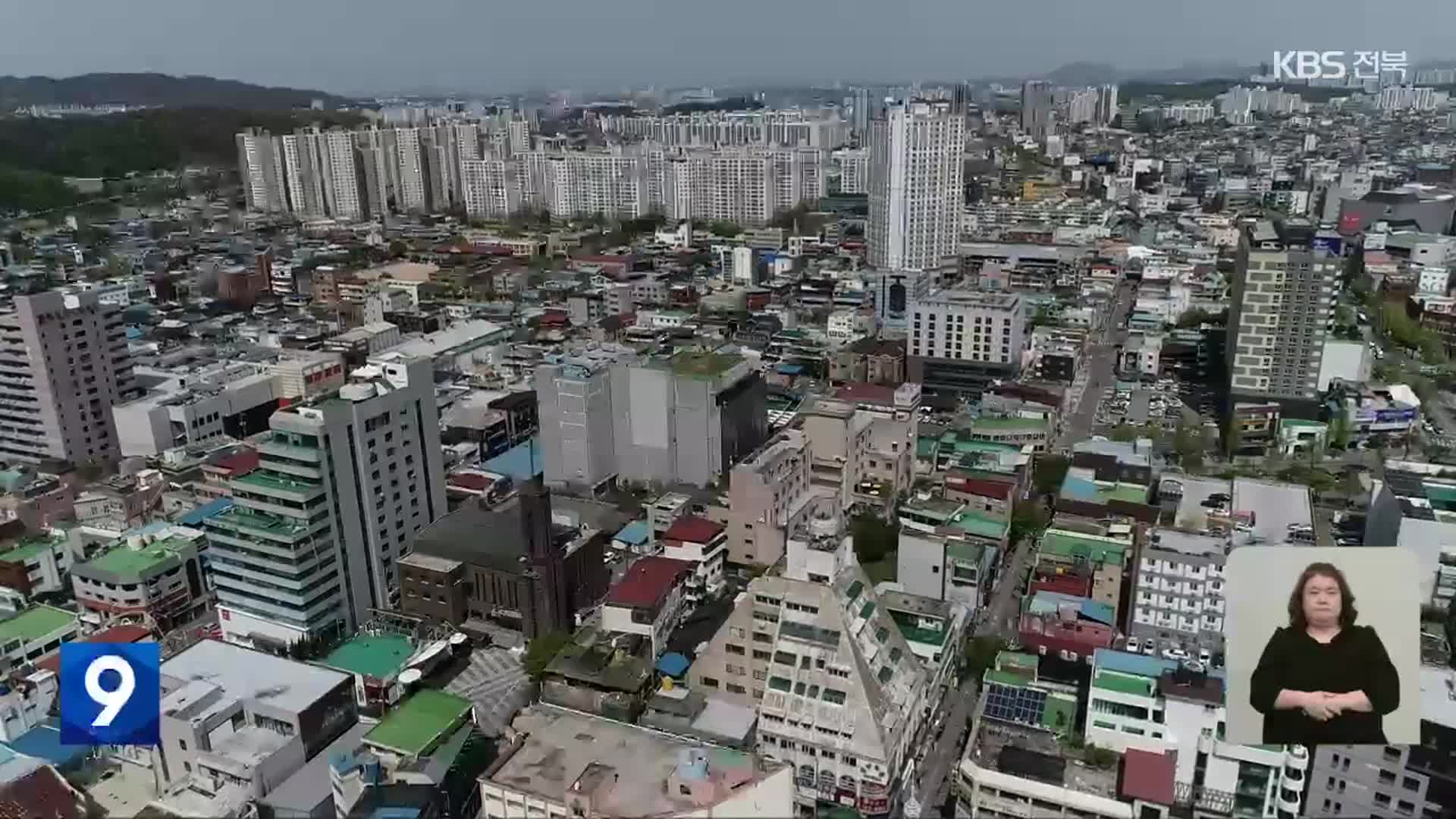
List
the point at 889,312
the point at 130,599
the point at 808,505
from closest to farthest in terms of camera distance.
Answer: the point at 130,599 → the point at 808,505 → the point at 889,312

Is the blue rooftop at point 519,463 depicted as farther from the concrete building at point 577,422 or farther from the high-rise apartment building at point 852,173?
the high-rise apartment building at point 852,173

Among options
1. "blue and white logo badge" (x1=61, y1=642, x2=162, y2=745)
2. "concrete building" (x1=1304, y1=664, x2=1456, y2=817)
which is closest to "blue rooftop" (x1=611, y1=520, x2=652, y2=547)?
"blue and white logo badge" (x1=61, y1=642, x2=162, y2=745)

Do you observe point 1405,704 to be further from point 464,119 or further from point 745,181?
point 464,119

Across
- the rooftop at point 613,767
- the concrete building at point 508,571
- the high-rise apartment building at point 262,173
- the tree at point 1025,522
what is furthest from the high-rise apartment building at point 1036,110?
the rooftop at point 613,767

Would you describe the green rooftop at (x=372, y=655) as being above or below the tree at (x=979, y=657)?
above

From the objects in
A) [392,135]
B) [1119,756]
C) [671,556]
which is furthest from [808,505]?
[392,135]

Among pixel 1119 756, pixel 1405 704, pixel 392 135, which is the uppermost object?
pixel 392 135

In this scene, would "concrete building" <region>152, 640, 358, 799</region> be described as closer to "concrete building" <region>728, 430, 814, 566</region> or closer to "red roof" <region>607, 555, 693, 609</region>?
"red roof" <region>607, 555, 693, 609</region>
